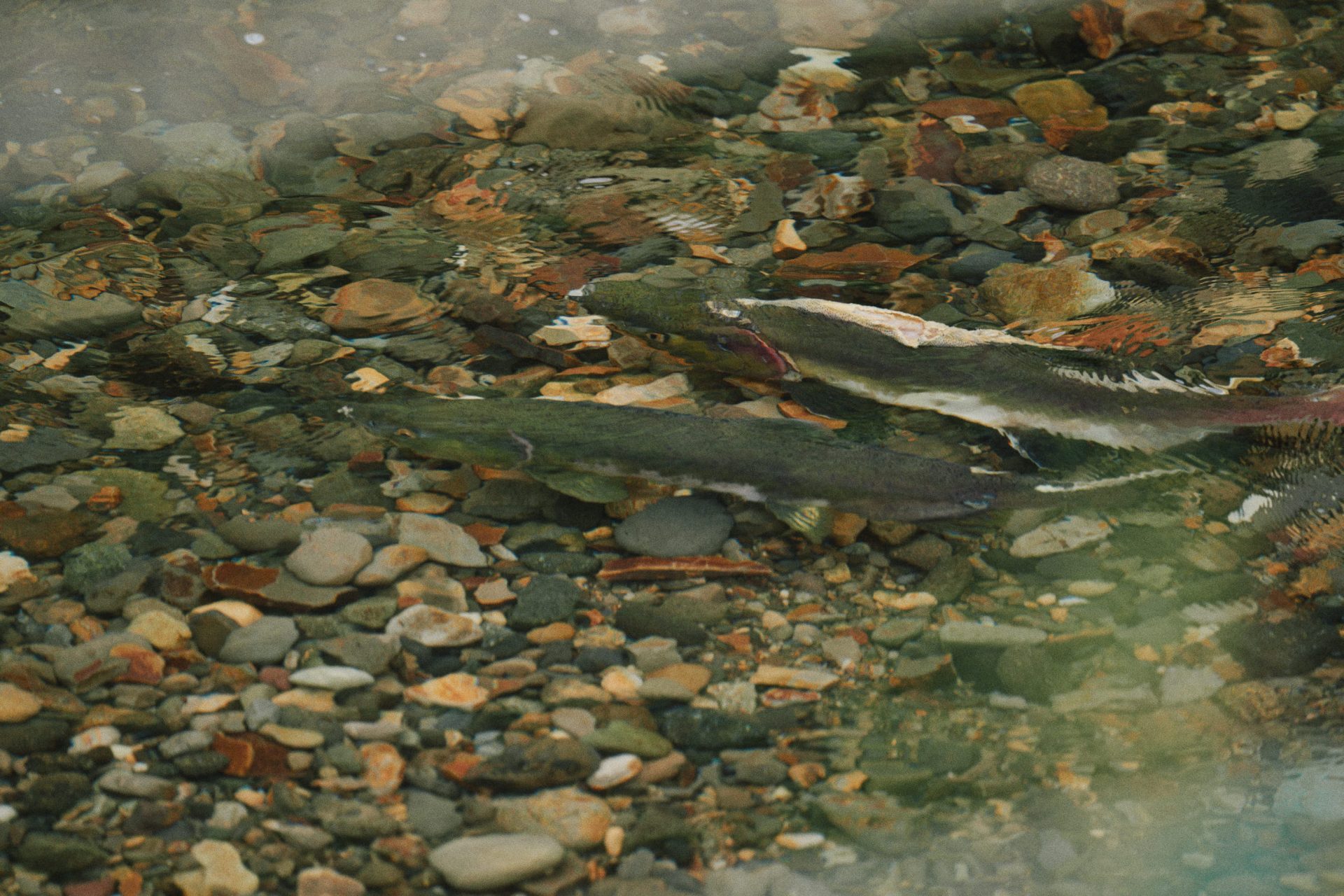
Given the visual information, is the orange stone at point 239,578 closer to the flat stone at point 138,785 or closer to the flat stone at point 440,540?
the flat stone at point 440,540

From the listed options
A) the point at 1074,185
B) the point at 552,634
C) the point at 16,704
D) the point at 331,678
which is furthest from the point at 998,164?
the point at 16,704

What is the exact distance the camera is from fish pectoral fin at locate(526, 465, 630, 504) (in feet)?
9.79

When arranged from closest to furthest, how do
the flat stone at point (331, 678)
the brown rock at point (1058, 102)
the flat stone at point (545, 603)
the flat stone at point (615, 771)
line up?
1. the flat stone at point (615, 771)
2. the flat stone at point (331, 678)
3. the flat stone at point (545, 603)
4. the brown rock at point (1058, 102)

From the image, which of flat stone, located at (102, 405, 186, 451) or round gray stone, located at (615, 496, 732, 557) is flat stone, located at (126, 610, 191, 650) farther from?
round gray stone, located at (615, 496, 732, 557)

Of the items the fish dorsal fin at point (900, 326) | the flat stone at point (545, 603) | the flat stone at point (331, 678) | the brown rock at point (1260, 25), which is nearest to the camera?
the flat stone at point (331, 678)

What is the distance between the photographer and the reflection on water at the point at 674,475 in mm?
2189

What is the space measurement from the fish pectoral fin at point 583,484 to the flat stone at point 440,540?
0.25m

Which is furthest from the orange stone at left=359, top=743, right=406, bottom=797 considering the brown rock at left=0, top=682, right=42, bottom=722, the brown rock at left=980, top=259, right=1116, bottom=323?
the brown rock at left=980, top=259, right=1116, bottom=323

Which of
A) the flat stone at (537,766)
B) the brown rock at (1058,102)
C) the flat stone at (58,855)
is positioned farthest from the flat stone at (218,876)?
the brown rock at (1058,102)

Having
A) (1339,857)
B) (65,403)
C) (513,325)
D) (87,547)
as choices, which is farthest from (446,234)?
(1339,857)

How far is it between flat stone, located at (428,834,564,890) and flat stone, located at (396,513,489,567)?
35.1 inches

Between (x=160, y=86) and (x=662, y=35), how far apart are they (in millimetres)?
2323

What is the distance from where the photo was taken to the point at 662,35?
18.4ft

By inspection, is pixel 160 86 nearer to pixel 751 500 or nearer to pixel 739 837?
pixel 751 500
